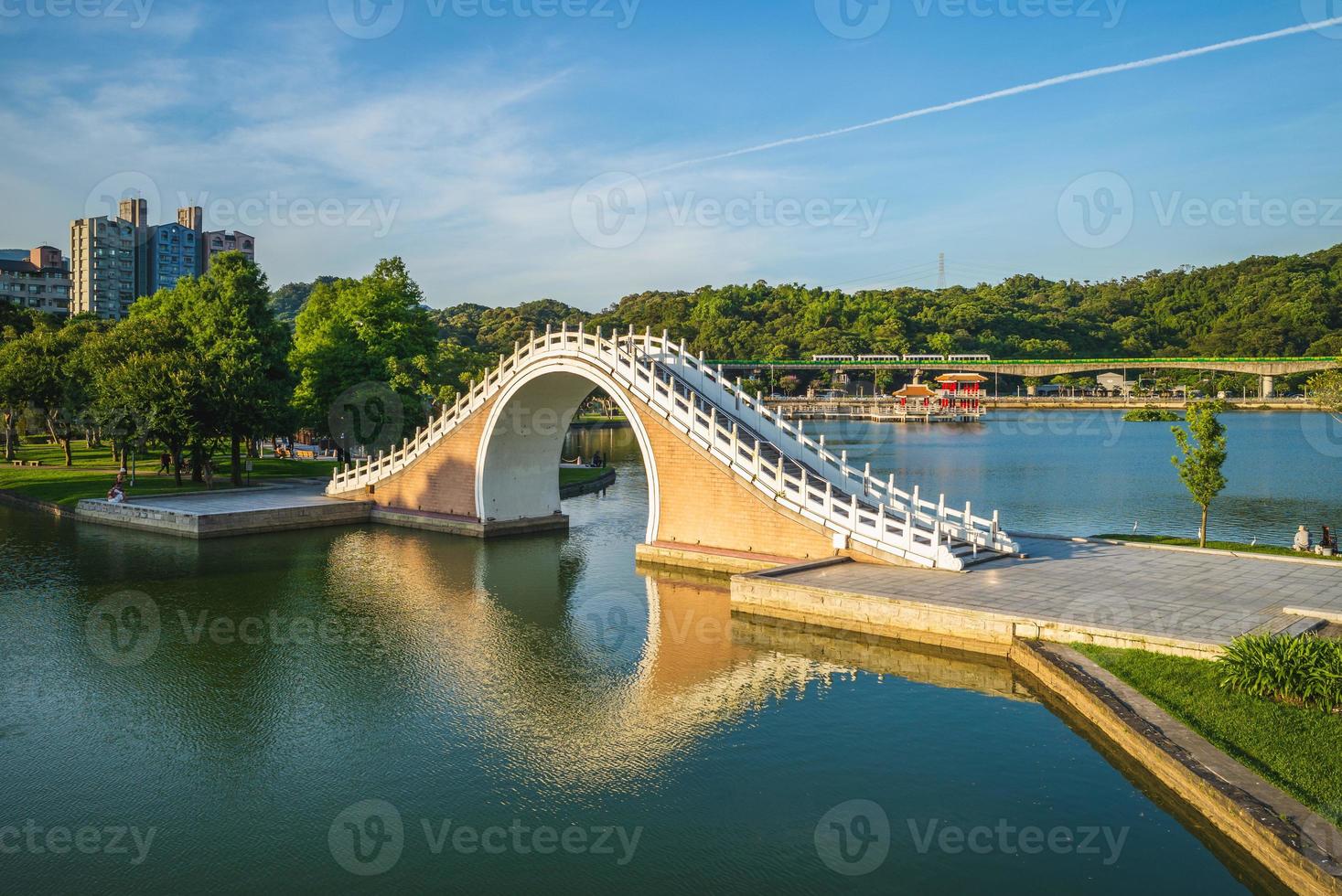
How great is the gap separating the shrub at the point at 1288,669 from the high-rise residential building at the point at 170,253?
168 metres

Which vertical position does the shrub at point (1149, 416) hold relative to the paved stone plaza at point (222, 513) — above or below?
above

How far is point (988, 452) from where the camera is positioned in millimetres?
73812

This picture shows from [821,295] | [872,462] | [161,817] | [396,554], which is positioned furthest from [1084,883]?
[821,295]

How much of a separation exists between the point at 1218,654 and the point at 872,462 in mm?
52118

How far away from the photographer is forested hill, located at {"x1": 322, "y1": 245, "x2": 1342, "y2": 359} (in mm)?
119250

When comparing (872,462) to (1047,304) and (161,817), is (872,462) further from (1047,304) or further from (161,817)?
(1047,304)

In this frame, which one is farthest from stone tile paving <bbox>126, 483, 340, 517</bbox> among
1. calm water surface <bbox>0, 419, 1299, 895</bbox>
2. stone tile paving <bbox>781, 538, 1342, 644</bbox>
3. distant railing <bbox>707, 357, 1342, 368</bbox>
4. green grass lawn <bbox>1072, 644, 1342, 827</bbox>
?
distant railing <bbox>707, 357, 1342, 368</bbox>

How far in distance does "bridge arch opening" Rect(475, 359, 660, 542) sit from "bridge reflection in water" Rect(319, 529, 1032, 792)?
681cm

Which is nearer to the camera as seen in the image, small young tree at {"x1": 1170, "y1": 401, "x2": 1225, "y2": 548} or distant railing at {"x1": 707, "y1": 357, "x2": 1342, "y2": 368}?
small young tree at {"x1": 1170, "y1": 401, "x2": 1225, "y2": 548}

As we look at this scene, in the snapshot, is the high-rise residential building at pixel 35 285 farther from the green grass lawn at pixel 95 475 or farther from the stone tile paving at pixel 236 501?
the stone tile paving at pixel 236 501

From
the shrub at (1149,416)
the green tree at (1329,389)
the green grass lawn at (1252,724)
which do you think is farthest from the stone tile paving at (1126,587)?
the shrub at (1149,416)

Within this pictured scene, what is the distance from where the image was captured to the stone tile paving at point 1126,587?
16.3 metres

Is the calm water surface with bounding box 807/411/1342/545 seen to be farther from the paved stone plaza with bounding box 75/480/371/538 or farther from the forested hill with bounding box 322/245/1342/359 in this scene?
the paved stone plaza with bounding box 75/480/371/538

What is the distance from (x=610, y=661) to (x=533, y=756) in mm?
5093
